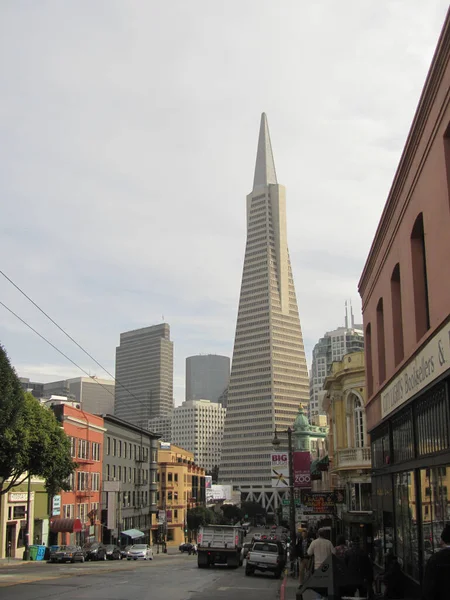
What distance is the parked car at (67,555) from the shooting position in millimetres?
41469

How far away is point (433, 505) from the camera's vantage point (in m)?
14.3

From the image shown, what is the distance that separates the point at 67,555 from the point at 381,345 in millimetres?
27926

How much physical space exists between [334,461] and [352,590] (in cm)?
2425

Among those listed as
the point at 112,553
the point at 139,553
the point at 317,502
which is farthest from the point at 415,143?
the point at 112,553

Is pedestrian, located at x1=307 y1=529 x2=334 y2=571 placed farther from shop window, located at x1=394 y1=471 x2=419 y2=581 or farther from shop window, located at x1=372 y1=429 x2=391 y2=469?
shop window, located at x1=372 y1=429 x2=391 y2=469

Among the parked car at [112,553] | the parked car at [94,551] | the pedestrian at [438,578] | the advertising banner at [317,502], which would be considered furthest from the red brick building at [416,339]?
the parked car at [112,553]

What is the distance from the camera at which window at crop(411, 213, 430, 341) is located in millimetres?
15586

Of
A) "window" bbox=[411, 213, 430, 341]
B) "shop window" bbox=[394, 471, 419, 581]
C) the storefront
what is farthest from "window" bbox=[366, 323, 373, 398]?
"window" bbox=[411, 213, 430, 341]

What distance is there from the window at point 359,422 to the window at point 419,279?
2139 cm

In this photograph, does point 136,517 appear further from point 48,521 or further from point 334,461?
point 334,461

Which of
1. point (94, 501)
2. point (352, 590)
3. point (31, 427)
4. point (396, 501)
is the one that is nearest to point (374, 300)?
point (396, 501)

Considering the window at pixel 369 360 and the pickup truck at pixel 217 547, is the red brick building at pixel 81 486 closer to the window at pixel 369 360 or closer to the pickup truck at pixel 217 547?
the pickup truck at pixel 217 547

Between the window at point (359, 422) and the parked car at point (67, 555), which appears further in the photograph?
the parked car at point (67, 555)

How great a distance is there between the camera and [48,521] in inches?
2109
